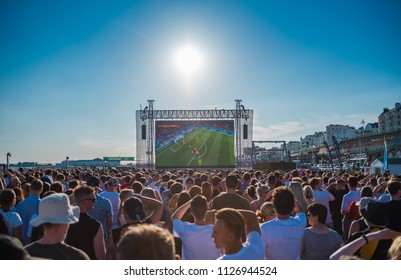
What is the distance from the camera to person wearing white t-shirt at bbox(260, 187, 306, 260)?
4.07 metres

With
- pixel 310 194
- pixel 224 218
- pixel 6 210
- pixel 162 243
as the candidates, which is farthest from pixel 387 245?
pixel 6 210

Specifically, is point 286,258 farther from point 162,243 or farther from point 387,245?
point 162,243

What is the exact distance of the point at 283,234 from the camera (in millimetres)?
4098

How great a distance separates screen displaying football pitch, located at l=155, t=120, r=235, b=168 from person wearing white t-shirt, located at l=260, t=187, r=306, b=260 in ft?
99.7

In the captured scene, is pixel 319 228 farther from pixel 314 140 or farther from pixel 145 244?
pixel 314 140

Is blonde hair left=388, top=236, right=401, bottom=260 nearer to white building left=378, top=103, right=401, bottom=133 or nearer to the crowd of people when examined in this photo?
the crowd of people

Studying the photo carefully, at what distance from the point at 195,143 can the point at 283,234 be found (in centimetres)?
3072

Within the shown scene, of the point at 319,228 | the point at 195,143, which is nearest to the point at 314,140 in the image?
the point at 195,143

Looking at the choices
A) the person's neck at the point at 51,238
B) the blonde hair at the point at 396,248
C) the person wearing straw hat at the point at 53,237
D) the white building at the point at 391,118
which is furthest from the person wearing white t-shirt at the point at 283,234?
the white building at the point at 391,118

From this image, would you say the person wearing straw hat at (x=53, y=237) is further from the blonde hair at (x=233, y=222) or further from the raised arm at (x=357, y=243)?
the raised arm at (x=357, y=243)

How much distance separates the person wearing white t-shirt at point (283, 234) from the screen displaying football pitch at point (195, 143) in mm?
30388

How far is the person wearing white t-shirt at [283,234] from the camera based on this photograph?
4.07 metres

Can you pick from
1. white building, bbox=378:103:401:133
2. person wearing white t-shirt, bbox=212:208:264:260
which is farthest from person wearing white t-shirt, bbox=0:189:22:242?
white building, bbox=378:103:401:133

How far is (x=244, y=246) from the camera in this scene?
3.13m
